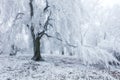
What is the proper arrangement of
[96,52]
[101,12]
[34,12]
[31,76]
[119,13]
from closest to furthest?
[31,76] → [96,52] → [34,12] → [119,13] → [101,12]

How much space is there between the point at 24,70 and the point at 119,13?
20140 millimetres

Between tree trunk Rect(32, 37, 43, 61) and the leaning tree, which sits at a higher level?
the leaning tree

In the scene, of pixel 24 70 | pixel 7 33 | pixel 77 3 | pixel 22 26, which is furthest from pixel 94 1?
pixel 24 70

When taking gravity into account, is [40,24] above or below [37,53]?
above

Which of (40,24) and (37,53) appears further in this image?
(37,53)

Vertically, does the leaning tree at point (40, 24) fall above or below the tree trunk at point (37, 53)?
above

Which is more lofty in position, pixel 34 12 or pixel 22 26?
pixel 34 12

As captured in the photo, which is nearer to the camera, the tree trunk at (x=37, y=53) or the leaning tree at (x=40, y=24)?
the leaning tree at (x=40, y=24)

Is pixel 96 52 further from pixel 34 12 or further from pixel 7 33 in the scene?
pixel 7 33

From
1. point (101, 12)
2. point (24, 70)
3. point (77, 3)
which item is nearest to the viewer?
point (24, 70)

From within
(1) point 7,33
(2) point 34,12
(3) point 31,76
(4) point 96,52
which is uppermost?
(2) point 34,12

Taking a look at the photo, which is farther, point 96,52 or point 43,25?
point 43,25

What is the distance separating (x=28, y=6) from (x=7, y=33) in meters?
2.81

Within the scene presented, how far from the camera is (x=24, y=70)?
396 inches
